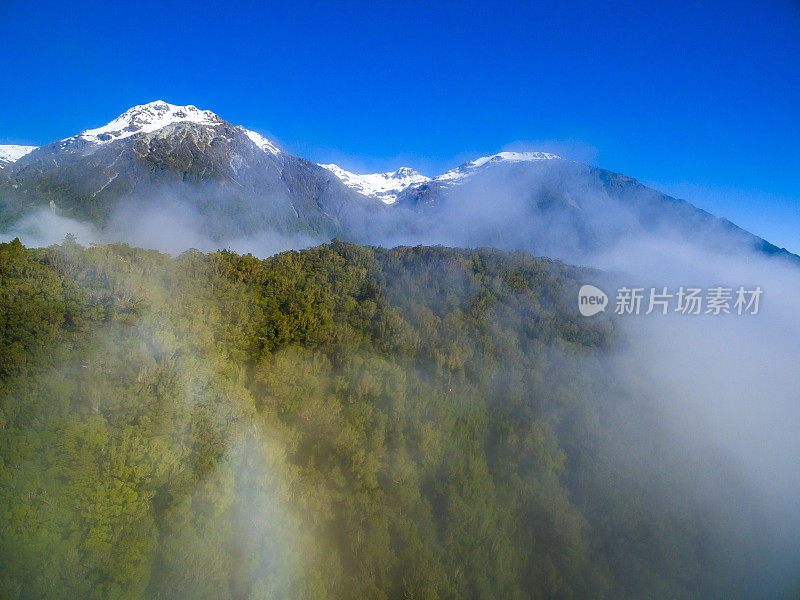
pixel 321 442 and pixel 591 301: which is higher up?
pixel 591 301

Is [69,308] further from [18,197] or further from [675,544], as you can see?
[18,197]

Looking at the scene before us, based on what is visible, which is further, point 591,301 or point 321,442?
point 591,301

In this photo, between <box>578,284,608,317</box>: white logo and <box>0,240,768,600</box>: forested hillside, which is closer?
<box>0,240,768,600</box>: forested hillside

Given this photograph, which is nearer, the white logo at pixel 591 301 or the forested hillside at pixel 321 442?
the forested hillside at pixel 321 442

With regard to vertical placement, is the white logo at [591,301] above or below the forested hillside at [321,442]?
above

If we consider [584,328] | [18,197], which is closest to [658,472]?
[584,328]
